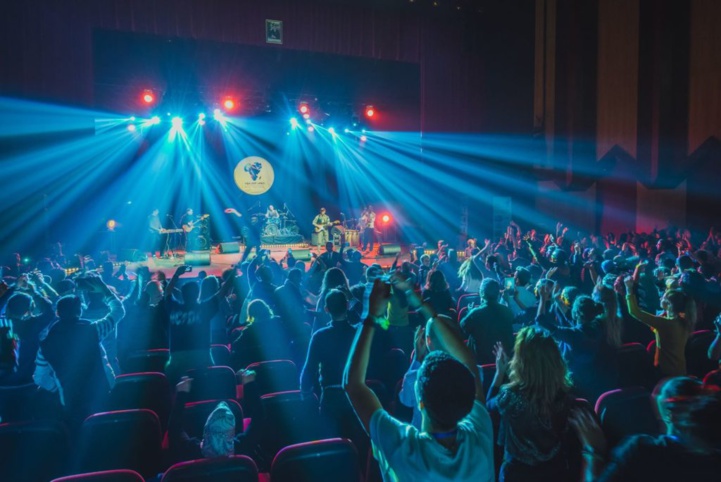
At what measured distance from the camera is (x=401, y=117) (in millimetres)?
18469

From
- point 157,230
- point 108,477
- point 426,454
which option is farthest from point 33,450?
point 157,230

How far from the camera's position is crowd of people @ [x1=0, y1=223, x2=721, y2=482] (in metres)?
1.72

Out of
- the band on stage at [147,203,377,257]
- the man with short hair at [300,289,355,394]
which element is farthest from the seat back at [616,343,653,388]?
A: the band on stage at [147,203,377,257]

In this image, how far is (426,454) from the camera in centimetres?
166

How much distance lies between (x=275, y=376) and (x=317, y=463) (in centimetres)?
154

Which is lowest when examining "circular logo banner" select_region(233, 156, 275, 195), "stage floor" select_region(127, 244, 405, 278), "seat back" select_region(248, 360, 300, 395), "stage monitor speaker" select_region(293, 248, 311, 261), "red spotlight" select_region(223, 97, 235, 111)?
"stage floor" select_region(127, 244, 405, 278)

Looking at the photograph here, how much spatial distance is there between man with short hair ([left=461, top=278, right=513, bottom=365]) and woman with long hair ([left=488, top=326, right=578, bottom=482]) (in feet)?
5.39

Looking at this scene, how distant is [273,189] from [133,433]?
19.1 meters

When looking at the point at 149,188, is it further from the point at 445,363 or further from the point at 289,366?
the point at 445,363

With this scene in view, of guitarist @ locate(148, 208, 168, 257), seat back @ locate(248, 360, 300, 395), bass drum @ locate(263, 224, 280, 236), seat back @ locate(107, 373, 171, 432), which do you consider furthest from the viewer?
bass drum @ locate(263, 224, 280, 236)

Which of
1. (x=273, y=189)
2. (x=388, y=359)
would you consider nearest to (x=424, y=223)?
(x=273, y=189)

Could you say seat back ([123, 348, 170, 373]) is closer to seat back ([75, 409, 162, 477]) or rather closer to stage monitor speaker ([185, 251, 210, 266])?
seat back ([75, 409, 162, 477])

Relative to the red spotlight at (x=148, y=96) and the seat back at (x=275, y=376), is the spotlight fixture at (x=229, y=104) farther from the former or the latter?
the seat back at (x=275, y=376)

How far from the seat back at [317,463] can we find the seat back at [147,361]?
2575 millimetres
